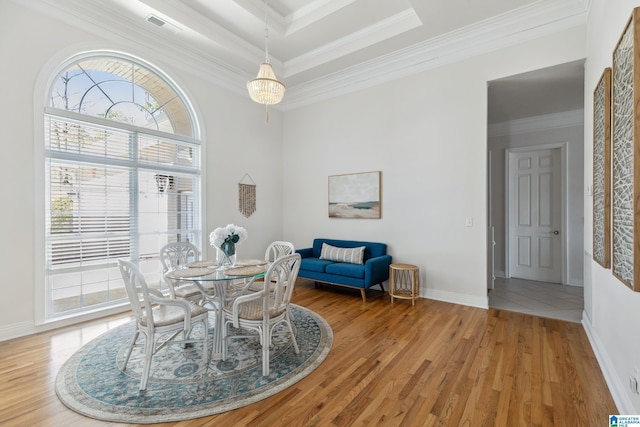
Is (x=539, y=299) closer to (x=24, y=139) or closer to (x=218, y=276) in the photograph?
(x=218, y=276)

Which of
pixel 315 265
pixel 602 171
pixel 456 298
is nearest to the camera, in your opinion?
pixel 602 171

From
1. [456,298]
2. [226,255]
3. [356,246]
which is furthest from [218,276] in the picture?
[456,298]

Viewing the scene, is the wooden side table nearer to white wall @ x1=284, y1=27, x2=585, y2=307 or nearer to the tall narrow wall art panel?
white wall @ x1=284, y1=27, x2=585, y2=307

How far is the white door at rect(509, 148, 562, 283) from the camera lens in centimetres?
536

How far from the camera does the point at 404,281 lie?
4.43m

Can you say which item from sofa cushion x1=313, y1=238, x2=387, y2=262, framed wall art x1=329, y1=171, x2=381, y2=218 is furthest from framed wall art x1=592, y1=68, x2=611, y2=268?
framed wall art x1=329, y1=171, x2=381, y2=218

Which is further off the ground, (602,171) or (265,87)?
(265,87)

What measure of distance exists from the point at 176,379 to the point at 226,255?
109 centimetres

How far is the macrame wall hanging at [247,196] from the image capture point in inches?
202

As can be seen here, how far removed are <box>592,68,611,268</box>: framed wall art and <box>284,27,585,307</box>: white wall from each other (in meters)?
1.19

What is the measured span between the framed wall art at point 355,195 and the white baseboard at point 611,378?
286 centimetres

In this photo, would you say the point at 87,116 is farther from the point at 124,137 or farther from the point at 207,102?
the point at 207,102

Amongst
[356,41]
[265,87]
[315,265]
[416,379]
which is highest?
[356,41]

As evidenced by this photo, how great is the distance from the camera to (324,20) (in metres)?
3.86
